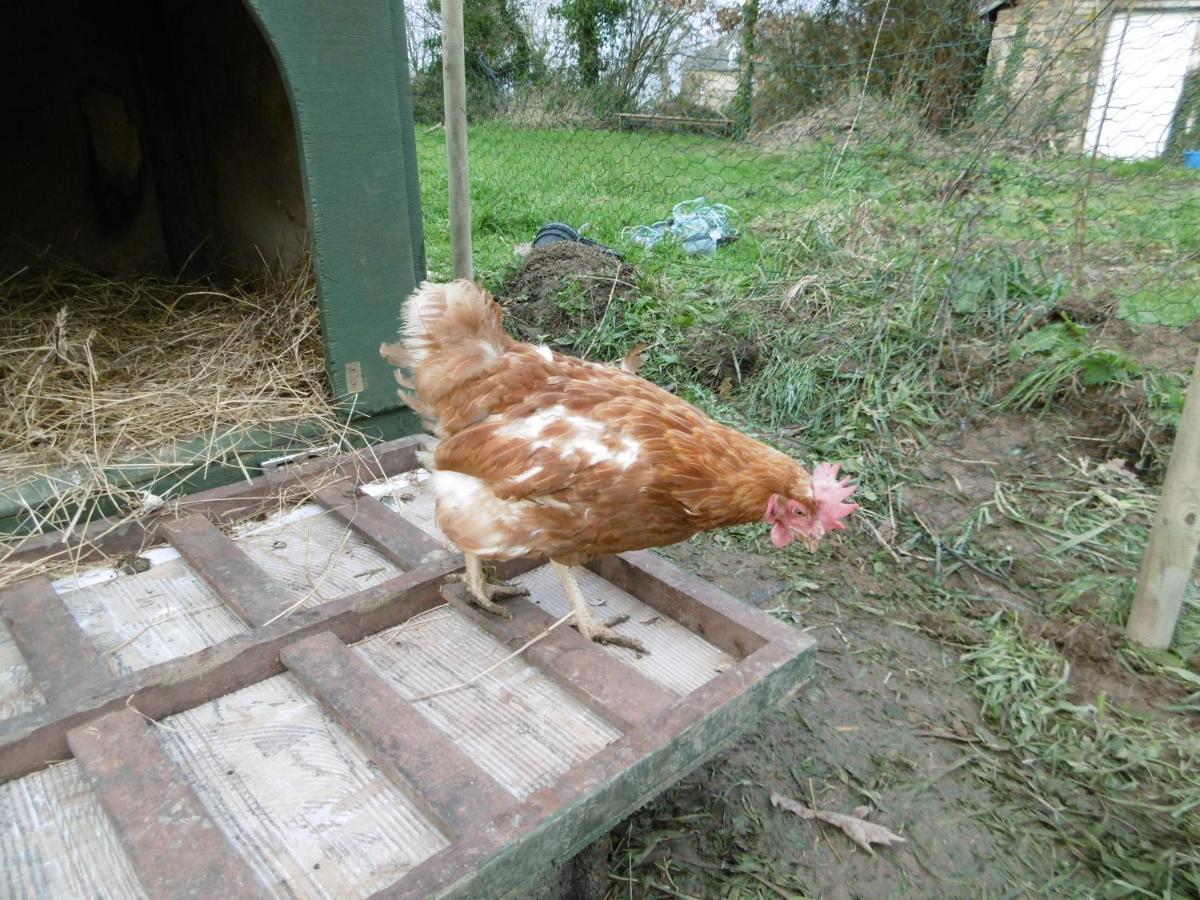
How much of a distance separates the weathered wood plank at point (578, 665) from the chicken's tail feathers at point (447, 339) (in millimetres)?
517

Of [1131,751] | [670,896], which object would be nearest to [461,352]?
[670,896]

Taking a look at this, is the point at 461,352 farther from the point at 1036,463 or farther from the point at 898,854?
the point at 1036,463

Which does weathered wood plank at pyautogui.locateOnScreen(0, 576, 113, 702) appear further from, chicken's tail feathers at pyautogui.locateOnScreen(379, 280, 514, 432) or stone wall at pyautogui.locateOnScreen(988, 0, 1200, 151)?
stone wall at pyautogui.locateOnScreen(988, 0, 1200, 151)

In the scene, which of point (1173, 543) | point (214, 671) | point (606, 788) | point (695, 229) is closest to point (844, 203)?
point (695, 229)

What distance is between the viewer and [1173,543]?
1.97 meters

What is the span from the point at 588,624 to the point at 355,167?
1.63 meters

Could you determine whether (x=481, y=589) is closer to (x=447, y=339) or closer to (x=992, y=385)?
(x=447, y=339)

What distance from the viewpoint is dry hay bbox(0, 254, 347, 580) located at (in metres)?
2.27

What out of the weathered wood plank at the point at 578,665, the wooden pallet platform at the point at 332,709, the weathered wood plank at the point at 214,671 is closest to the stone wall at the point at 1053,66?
the wooden pallet platform at the point at 332,709

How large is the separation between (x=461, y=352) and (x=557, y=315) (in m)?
2.27

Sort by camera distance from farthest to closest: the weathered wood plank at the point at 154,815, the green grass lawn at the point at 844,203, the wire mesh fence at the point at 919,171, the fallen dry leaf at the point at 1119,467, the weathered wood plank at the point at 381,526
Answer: the green grass lawn at the point at 844,203 < the wire mesh fence at the point at 919,171 < the fallen dry leaf at the point at 1119,467 < the weathered wood plank at the point at 381,526 < the weathered wood plank at the point at 154,815

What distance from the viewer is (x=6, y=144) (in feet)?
10.9

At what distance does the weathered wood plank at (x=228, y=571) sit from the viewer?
178 centimetres

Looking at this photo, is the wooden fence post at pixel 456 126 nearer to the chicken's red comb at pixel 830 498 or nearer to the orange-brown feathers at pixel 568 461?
the orange-brown feathers at pixel 568 461
